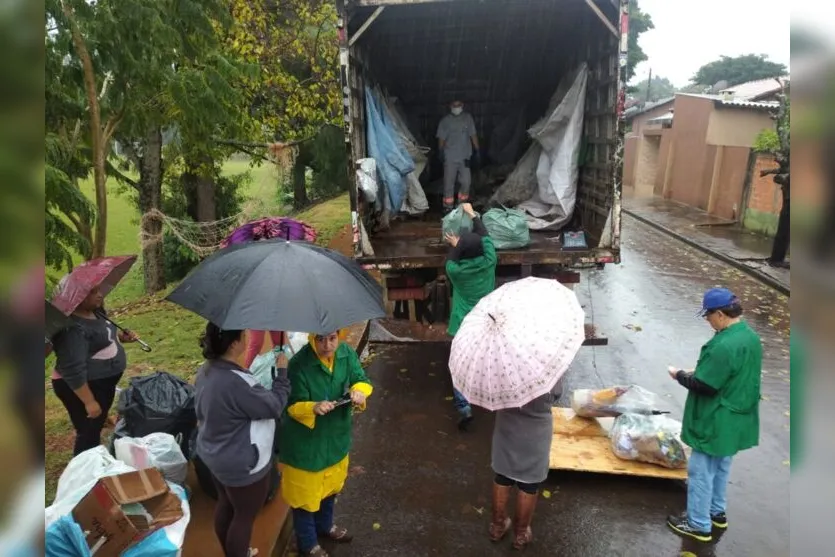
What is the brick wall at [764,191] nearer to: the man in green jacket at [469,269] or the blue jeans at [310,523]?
the man in green jacket at [469,269]

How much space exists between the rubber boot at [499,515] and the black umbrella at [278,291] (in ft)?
4.52

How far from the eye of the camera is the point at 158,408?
3498 millimetres

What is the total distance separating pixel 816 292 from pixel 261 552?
3317 millimetres

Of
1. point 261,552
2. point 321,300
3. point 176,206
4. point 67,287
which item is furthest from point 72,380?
point 176,206

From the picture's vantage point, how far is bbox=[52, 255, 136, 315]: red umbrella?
11.0ft

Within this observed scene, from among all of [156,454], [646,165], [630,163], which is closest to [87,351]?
[156,454]

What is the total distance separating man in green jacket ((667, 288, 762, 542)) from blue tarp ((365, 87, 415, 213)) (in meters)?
4.33

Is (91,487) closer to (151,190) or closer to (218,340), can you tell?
(218,340)

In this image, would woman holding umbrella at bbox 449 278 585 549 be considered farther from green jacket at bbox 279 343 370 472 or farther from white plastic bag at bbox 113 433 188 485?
white plastic bag at bbox 113 433 188 485

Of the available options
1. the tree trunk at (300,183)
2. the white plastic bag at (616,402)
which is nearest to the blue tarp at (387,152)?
the white plastic bag at (616,402)

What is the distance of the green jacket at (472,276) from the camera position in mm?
4781

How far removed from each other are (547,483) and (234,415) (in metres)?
2.52

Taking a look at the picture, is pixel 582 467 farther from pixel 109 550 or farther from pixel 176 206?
pixel 176 206

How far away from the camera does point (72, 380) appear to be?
3.30 meters
